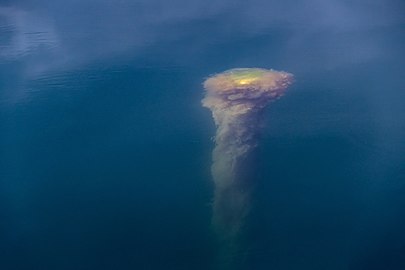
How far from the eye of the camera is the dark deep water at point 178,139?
958 centimetres

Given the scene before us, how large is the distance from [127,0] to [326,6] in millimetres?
7548

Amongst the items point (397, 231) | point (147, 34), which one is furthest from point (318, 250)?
point (147, 34)

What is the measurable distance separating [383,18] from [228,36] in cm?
550

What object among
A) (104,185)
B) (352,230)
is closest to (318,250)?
(352,230)

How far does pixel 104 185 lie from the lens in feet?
35.8

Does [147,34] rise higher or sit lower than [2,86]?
higher

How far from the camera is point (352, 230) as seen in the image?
32.3ft

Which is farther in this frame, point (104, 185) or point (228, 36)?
point (228, 36)

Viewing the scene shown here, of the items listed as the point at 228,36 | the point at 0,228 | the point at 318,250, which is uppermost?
the point at 228,36

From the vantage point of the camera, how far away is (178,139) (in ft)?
39.9

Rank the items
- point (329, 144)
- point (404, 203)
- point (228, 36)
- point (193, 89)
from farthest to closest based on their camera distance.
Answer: point (228, 36) < point (193, 89) < point (329, 144) < point (404, 203)

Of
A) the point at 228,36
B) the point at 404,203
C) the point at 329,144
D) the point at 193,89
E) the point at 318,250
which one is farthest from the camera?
the point at 228,36

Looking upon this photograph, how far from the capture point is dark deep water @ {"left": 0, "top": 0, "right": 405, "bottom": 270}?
9.58 meters

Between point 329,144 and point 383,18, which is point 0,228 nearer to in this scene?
point 329,144
